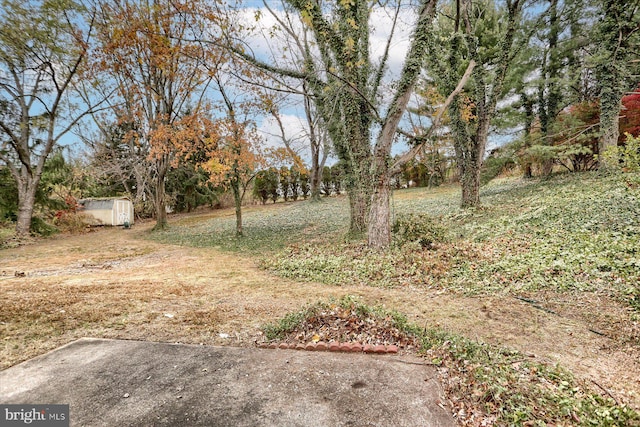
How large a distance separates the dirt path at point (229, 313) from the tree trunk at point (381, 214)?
2.14m

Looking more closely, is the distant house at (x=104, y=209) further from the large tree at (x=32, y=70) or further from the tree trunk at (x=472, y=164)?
the tree trunk at (x=472, y=164)

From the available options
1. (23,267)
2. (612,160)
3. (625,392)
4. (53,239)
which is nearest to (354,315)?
(625,392)

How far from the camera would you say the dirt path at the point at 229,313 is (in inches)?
124

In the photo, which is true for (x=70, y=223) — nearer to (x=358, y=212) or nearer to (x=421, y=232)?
(x=358, y=212)

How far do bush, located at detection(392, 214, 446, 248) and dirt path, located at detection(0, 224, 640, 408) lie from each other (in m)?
2.26

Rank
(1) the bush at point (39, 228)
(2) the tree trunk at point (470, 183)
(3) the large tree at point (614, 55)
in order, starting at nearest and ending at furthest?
(3) the large tree at point (614, 55) < (2) the tree trunk at point (470, 183) < (1) the bush at point (39, 228)

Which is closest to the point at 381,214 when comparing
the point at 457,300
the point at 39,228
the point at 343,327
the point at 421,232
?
the point at 421,232

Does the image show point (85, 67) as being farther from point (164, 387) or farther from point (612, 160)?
point (612, 160)

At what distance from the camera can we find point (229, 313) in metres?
4.51

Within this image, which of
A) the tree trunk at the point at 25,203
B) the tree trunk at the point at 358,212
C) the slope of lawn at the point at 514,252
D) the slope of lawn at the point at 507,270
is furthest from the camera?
the tree trunk at the point at 25,203

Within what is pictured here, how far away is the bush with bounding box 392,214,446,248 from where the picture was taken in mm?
7267

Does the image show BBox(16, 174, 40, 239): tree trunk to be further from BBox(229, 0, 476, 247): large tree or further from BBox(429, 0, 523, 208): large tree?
BBox(429, 0, 523, 208): large tree

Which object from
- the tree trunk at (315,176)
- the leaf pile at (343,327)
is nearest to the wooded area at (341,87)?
the leaf pile at (343,327)

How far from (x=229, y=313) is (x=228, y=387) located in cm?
205
